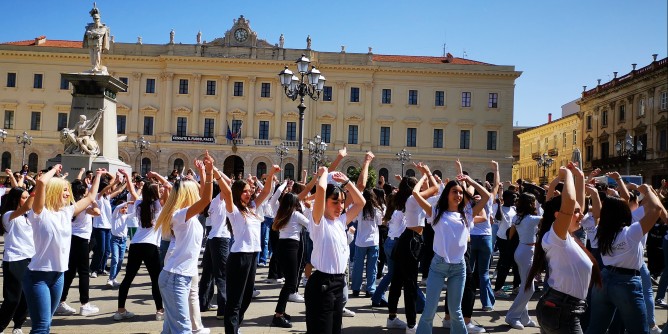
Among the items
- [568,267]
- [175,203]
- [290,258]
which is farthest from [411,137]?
[568,267]

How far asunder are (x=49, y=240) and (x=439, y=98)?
52868mm

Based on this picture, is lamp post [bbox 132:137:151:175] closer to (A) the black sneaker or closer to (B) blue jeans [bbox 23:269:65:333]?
(A) the black sneaker

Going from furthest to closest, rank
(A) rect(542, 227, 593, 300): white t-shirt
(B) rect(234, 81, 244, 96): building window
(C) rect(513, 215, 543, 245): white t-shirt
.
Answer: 1. (B) rect(234, 81, 244, 96): building window
2. (C) rect(513, 215, 543, 245): white t-shirt
3. (A) rect(542, 227, 593, 300): white t-shirt

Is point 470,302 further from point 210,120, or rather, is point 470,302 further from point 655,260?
point 210,120

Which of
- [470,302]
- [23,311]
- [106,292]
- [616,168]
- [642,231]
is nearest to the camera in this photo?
[642,231]

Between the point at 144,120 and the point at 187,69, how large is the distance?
6.18 metres

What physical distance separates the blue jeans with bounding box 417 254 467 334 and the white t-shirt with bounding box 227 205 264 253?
195cm

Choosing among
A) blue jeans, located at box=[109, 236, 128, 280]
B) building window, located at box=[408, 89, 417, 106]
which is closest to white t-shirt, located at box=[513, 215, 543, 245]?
blue jeans, located at box=[109, 236, 128, 280]

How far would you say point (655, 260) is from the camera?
1092 cm

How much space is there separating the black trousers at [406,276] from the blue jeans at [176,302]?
9.16ft

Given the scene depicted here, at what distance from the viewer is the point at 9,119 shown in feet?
179

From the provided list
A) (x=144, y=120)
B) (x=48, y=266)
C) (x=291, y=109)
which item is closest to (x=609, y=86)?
(x=291, y=109)

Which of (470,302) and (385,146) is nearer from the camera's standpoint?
(470,302)

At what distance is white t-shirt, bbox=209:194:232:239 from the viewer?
7133mm
